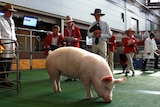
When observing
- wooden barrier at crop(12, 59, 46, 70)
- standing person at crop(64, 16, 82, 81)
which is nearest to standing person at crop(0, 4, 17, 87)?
standing person at crop(64, 16, 82, 81)

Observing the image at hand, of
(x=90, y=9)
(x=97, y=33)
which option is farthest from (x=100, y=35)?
(x=90, y=9)

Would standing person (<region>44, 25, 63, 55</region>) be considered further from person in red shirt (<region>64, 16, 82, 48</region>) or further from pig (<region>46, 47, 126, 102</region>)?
pig (<region>46, 47, 126, 102</region>)

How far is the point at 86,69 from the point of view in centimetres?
332

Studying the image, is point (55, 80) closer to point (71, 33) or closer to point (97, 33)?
point (97, 33)

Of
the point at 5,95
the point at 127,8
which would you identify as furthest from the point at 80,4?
the point at 5,95

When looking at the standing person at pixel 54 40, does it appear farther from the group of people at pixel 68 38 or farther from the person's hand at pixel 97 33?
the person's hand at pixel 97 33

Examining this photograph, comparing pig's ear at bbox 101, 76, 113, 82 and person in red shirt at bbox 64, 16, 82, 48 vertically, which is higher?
person in red shirt at bbox 64, 16, 82, 48

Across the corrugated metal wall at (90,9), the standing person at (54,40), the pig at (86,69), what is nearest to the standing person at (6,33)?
the pig at (86,69)

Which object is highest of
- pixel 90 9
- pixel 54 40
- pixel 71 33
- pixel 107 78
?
pixel 90 9

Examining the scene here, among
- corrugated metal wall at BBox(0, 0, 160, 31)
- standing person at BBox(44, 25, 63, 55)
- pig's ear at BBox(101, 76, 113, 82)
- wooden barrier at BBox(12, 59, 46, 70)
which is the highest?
corrugated metal wall at BBox(0, 0, 160, 31)

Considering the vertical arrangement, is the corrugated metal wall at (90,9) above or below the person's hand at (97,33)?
above

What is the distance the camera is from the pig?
3.17 meters

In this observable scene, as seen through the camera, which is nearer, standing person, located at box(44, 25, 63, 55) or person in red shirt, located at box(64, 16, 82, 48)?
person in red shirt, located at box(64, 16, 82, 48)

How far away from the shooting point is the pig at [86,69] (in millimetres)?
3172
